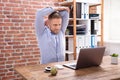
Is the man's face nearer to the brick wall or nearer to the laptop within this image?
the laptop

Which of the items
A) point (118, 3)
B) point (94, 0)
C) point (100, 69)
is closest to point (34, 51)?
point (94, 0)

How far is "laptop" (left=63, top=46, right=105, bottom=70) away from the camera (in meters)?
1.68

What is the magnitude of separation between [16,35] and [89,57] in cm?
187

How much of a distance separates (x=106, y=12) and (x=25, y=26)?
2.09m

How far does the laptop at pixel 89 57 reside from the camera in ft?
5.52

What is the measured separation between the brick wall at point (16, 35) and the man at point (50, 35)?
103 cm

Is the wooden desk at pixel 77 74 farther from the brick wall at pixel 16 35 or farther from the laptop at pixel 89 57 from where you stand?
the brick wall at pixel 16 35

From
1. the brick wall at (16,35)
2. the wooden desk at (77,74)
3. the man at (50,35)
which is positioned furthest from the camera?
the brick wall at (16,35)

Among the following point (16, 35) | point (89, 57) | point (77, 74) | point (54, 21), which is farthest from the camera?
point (16, 35)

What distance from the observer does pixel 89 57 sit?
5.72ft

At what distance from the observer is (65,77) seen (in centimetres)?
149

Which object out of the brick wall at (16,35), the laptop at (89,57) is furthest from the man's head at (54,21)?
the brick wall at (16,35)

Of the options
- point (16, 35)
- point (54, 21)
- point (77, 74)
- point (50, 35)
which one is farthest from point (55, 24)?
point (16, 35)

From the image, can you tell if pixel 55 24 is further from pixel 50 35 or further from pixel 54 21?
pixel 50 35
